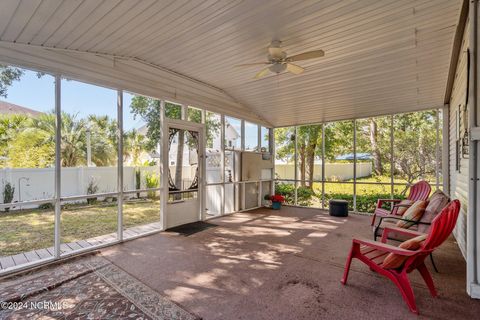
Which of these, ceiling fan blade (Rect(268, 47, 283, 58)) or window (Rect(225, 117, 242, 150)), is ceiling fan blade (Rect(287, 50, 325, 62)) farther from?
window (Rect(225, 117, 242, 150))

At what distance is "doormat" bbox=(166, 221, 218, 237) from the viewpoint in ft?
16.7

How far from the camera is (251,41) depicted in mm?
3883

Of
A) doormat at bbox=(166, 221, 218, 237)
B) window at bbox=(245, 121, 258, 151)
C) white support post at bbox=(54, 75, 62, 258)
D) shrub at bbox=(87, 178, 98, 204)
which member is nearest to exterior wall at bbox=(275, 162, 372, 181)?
window at bbox=(245, 121, 258, 151)

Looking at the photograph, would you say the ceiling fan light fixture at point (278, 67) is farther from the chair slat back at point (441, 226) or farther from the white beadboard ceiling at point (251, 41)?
the chair slat back at point (441, 226)

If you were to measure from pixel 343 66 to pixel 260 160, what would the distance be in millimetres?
3932

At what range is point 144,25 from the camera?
330cm

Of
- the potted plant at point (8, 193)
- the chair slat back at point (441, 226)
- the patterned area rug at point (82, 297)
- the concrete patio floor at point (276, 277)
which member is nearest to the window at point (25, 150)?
the potted plant at point (8, 193)

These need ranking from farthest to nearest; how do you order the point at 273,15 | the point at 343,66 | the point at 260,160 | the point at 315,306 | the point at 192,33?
the point at 260,160, the point at 343,66, the point at 192,33, the point at 273,15, the point at 315,306

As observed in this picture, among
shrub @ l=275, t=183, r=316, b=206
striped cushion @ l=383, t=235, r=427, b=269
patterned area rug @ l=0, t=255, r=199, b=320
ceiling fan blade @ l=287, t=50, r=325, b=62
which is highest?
ceiling fan blade @ l=287, t=50, r=325, b=62

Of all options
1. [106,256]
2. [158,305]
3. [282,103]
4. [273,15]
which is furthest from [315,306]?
[282,103]

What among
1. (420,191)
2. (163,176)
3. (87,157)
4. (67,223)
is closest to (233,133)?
(163,176)

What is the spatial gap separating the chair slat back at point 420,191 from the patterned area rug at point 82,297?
527 centimetres

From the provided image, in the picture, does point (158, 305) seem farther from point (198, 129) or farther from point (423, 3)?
point (423, 3)

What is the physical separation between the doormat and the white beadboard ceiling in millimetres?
2917
